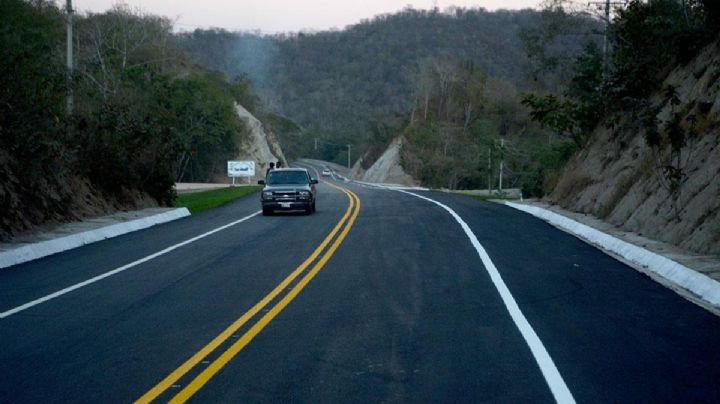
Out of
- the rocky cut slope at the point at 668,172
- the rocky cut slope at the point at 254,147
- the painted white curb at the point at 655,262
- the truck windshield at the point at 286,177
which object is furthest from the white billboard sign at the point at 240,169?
the painted white curb at the point at 655,262

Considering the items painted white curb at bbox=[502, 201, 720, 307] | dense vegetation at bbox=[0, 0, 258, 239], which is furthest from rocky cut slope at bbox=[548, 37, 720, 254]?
dense vegetation at bbox=[0, 0, 258, 239]

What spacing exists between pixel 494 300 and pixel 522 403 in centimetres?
467

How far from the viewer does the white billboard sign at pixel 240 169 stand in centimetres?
7796

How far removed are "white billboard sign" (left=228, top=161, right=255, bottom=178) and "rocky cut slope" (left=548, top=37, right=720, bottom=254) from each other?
50.8 metres

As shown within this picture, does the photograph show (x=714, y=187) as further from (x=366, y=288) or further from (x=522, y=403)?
(x=522, y=403)

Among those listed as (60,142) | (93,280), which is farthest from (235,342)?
(60,142)

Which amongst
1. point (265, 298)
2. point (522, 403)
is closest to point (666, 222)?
point (265, 298)

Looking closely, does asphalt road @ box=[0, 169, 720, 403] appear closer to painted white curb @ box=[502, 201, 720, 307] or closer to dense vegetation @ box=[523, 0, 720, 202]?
painted white curb @ box=[502, 201, 720, 307]

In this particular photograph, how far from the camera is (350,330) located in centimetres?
880

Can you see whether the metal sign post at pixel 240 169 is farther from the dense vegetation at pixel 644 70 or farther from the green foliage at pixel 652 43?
the green foliage at pixel 652 43

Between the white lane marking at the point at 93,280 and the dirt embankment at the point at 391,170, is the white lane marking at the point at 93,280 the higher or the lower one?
the higher one

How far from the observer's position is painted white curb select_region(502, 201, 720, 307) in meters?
11.1

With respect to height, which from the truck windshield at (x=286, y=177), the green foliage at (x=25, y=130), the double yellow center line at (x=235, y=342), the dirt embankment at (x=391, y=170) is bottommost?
the dirt embankment at (x=391, y=170)

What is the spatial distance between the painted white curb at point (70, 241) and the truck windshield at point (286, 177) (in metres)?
5.18
